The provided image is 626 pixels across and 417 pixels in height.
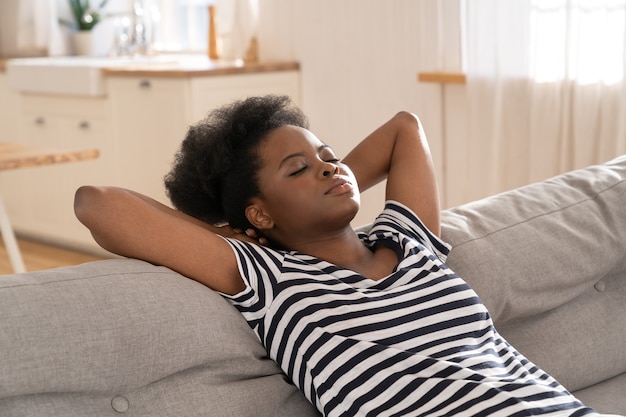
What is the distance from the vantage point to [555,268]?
1.77 m

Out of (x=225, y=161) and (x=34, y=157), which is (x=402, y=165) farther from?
(x=34, y=157)

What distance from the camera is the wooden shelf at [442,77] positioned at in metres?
3.42

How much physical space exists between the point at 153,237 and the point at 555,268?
826mm

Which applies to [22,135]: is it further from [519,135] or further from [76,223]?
[519,135]

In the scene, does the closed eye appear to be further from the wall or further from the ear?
the wall

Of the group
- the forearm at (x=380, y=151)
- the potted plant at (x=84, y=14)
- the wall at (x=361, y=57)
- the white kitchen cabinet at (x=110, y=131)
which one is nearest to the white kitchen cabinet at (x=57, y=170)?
the white kitchen cabinet at (x=110, y=131)

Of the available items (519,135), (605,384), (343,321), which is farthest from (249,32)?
(343,321)

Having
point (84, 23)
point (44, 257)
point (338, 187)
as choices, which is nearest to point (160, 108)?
point (44, 257)

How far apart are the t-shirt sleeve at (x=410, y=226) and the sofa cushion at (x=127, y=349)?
0.36m

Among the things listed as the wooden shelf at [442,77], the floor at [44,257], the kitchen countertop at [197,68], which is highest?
the kitchen countertop at [197,68]

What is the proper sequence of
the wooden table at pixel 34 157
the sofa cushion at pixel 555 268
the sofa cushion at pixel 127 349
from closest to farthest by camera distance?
the sofa cushion at pixel 127 349 → the sofa cushion at pixel 555 268 → the wooden table at pixel 34 157

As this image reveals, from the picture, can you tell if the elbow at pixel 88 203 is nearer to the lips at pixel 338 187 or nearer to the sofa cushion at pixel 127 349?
the sofa cushion at pixel 127 349

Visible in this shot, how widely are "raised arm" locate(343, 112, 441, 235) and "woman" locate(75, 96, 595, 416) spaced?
25 mm

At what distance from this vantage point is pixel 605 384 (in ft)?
6.00
